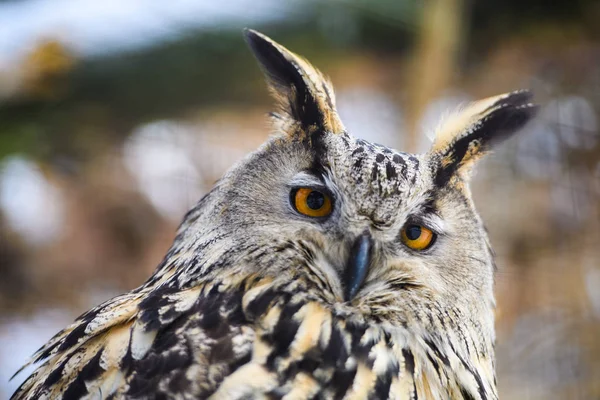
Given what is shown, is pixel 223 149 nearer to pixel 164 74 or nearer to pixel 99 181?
pixel 164 74

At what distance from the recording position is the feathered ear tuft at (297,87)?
52.8 inches

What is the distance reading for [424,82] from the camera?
3289 mm

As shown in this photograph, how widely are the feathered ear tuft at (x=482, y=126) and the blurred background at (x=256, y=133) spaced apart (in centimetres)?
162

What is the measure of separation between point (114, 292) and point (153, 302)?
260 cm

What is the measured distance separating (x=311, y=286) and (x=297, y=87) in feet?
1.32

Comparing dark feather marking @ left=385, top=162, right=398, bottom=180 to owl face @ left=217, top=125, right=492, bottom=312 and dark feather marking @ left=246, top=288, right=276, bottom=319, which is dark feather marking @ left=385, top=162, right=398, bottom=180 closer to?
owl face @ left=217, top=125, right=492, bottom=312

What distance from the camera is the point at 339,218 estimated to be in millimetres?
1240

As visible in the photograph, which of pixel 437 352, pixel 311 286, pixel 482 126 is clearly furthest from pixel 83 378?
pixel 482 126

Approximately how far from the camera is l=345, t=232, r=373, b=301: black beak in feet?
3.94

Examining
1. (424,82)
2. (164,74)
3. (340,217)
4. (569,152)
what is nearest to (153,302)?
(340,217)

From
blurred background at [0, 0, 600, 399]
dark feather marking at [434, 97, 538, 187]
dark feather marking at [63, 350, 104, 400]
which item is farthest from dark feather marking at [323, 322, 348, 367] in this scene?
blurred background at [0, 0, 600, 399]

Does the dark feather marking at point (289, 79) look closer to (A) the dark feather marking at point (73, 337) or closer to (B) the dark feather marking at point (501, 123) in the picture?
(B) the dark feather marking at point (501, 123)

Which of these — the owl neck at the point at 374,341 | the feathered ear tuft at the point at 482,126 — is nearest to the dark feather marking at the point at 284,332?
the owl neck at the point at 374,341

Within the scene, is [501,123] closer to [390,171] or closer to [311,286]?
[390,171]
